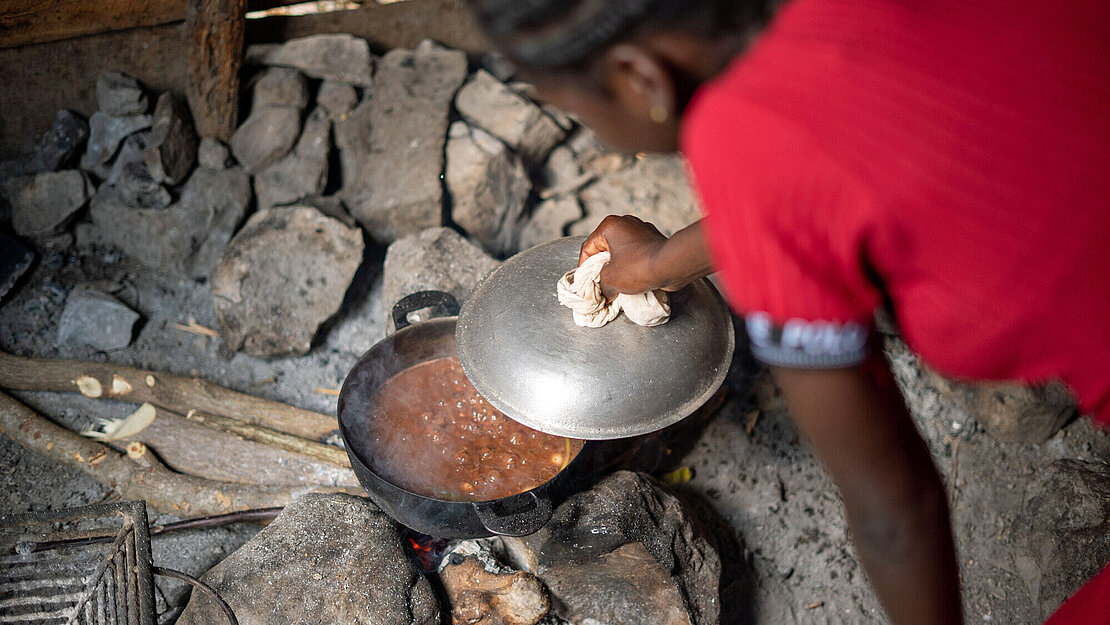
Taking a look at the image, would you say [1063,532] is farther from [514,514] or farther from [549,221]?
[549,221]

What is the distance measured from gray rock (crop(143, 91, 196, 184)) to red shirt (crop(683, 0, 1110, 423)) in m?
3.66

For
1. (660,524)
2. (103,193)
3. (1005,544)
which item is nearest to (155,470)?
(103,193)

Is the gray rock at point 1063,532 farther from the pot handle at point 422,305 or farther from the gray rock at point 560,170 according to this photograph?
the gray rock at point 560,170

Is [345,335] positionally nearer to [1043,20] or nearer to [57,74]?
[57,74]

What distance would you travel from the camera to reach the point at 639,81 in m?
0.92

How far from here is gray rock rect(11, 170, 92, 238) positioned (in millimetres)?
3803

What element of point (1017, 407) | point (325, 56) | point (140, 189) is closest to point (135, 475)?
point (140, 189)

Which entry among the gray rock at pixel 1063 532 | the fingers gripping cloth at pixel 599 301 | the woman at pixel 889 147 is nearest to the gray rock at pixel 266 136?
the fingers gripping cloth at pixel 599 301

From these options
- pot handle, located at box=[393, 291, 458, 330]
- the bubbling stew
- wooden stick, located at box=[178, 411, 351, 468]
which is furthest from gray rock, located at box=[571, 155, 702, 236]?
wooden stick, located at box=[178, 411, 351, 468]

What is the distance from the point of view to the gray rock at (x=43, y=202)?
3.80m

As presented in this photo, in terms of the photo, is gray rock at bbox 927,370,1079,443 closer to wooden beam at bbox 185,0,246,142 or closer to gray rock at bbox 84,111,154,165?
wooden beam at bbox 185,0,246,142

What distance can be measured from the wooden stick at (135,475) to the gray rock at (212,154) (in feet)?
4.88

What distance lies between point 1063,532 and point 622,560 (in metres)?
1.68

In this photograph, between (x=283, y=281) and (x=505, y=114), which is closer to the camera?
(x=283, y=281)
